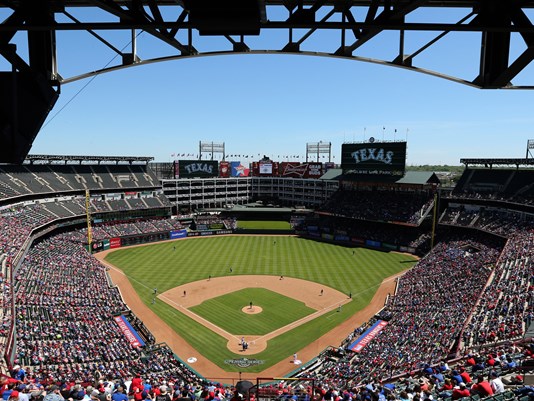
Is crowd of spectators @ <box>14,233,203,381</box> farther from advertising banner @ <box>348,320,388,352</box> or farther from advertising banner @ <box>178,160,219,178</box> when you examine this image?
advertising banner @ <box>178,160,219,178</box>

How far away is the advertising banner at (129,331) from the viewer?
2477 centimetres

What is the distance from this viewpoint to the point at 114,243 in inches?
2157

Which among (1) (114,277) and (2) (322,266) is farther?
(2) (322,266)

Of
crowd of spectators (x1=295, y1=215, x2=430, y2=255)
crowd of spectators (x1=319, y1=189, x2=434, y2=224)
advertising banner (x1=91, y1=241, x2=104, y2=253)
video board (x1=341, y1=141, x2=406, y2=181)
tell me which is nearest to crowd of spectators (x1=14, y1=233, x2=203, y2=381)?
advertising banner (x1=91, y1=241, x2=104, y2=253)

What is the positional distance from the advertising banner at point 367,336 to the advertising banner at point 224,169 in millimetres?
63557

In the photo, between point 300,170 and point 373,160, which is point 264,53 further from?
point 300,170

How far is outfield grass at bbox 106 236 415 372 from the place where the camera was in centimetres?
2647

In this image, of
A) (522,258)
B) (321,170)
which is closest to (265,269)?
(522,258)

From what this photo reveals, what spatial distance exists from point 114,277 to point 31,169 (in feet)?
100

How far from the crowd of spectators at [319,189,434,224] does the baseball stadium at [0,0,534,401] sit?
0.35 metres

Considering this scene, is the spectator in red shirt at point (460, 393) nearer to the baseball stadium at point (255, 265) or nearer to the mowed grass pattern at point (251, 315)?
the baseball stadium at point (255, 265)

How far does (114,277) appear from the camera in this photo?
40.0 metres

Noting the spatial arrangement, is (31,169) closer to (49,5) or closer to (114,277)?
(114,277)

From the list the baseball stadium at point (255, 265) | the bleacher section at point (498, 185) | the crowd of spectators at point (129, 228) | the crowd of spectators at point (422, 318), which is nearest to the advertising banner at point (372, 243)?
the baseball stadium at point (255, 265)
